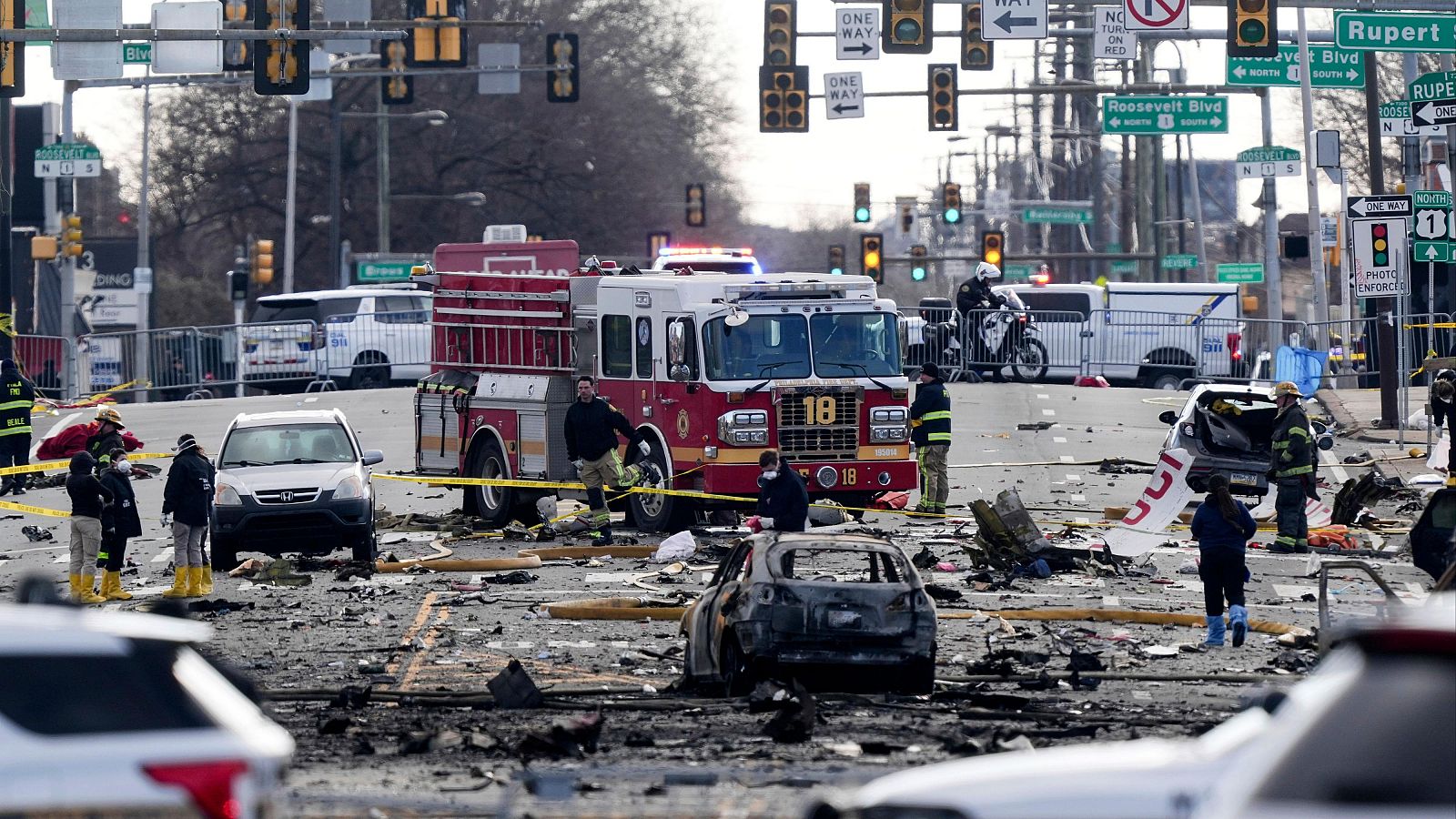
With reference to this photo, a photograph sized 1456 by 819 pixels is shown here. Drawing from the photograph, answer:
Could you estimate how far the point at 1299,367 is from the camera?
36562 mm

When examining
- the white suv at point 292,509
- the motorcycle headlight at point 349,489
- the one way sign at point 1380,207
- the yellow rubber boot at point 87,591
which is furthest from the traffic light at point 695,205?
the yellow rubber boot at point 87,591

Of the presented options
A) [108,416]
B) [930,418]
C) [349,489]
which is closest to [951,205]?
[930,418]

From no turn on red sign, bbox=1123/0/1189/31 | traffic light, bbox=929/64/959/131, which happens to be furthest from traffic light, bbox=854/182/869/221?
no turn on red sign, bbox=1123/0/1189/31

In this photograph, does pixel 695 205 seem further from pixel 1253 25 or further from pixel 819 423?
pixel 819 423

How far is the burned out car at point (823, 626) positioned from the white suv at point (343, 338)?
30845 millimetres

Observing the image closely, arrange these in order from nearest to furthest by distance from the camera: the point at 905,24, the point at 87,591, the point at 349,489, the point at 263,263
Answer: the point at 87,591
the point at 349,489
the point at 905,24
the point at 263,263

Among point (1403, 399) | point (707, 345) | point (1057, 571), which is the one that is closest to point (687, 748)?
point (1057, 571)

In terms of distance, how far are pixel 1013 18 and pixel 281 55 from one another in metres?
9.79

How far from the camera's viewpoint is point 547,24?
7044cm

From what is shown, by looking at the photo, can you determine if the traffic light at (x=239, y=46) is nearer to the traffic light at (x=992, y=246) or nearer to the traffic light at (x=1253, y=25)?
the traffic light at (x=1253, y=25)

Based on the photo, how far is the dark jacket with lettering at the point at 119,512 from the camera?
767 inches

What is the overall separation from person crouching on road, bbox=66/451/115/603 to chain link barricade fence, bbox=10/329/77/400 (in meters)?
22.9

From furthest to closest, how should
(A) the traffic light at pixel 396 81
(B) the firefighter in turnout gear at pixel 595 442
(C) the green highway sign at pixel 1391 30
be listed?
1. (A) the traffic light at pixel 396 81
2. (C) the green highway sign at pixel 1391 30
3. (B) the firefighter in turnout gear at pixel 595 442

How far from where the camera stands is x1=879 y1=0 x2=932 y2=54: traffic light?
92.8 ft
